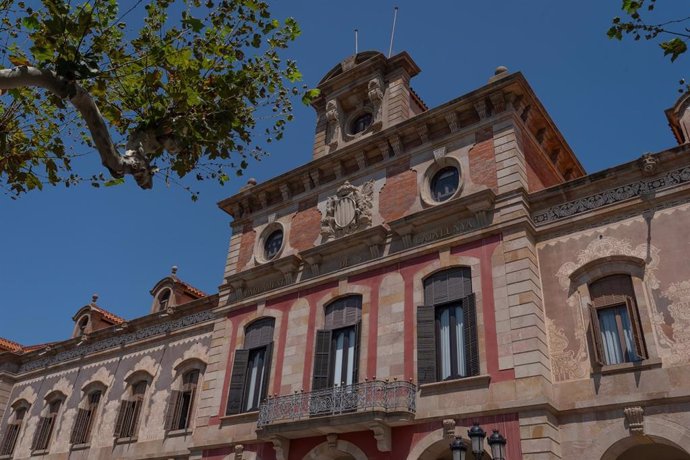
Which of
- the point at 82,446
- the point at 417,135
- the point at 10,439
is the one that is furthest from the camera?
the point at 10,439

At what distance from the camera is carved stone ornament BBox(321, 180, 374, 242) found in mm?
18938

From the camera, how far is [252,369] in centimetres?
1934

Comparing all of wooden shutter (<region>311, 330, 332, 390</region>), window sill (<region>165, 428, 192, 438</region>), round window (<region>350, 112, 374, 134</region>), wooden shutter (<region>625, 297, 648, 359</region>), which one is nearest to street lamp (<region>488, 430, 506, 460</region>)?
wooden shutter (<region>625, 297, 648, 359</region>)

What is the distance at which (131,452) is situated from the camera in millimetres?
21891

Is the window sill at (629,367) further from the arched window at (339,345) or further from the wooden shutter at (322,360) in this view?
the wooden shutter at (322,360)

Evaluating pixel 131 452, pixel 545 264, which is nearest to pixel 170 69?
pixel 545 264

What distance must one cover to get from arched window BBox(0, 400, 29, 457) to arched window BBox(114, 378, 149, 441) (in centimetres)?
735

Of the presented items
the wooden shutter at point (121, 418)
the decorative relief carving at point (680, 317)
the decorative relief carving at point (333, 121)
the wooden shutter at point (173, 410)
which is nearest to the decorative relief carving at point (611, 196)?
the decorative relief carving at point (680, 317)

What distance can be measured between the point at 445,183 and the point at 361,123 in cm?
523

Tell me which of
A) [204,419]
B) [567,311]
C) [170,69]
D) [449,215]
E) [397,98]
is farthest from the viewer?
[397,98]

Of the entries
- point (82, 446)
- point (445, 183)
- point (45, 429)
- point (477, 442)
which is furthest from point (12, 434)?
point (477, 442)

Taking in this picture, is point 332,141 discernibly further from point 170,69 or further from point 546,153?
point 170,69

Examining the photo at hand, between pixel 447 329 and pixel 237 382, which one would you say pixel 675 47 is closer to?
pixel 447 329

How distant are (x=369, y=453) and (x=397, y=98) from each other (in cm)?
1129
